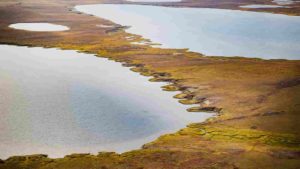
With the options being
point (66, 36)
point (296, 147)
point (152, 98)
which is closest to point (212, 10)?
point (66, 36)

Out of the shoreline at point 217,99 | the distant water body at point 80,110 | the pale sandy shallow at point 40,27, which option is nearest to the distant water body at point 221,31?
the shoreline at point 217,99

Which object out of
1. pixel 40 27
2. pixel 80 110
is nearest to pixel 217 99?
pixel 80 110

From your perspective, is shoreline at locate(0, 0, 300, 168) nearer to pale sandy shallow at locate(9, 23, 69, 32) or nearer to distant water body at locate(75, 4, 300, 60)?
distant water body at locate(75, 4, 300, 60)

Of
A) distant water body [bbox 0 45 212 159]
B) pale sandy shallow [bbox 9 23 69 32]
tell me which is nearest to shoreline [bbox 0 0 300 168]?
distant water body [bbox 0 45 212 159]

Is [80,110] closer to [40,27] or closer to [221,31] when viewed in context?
[221,31]

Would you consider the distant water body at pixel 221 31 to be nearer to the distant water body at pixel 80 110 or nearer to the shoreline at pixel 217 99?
the shoreline at pixel 217 99

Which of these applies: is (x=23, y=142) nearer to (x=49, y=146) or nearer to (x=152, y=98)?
(x=49, y=146)
